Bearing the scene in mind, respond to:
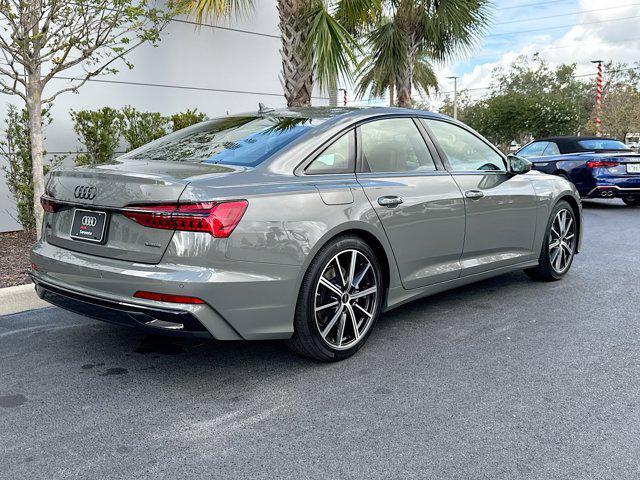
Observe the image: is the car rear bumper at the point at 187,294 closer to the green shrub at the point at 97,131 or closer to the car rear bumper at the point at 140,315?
the car rear bumper at the point at 140,315

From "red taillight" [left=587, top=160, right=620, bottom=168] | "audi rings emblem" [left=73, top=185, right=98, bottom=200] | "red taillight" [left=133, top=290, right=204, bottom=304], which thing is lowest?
"red taillight" [left=133, top=290, right=204, bottom=304]

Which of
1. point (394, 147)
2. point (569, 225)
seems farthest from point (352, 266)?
point (569, 225)

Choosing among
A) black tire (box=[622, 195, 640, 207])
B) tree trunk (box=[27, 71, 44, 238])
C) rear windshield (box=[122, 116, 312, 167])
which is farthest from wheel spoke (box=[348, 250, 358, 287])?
black tire (box=[622, 195, 640, 207])

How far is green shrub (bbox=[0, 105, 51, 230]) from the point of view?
24.3 ft

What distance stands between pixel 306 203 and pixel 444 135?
1.75m

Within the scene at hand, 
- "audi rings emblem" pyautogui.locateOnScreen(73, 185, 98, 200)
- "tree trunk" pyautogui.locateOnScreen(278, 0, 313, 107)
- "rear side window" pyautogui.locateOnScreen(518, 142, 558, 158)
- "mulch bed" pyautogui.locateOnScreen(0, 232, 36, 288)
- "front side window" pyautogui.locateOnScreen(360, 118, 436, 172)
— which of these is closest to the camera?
"audi rings emblem" pyautogui.locateOnScreen(73, 185, 98, 200)

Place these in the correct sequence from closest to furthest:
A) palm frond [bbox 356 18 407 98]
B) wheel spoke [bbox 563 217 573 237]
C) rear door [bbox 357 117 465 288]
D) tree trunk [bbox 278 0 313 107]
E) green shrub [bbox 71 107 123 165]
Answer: rear door [bbox 357 117 465 288] → wheel spoke [bbox 563 217 573 237] → green shrub [bbox 71 107 123 165] → tree trunk [bbox 278 0 313 107] → palm frond [bbox 356 18 407 98]

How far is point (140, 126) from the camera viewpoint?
8.77 m

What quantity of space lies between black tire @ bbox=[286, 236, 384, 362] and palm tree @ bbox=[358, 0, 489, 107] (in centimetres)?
1035

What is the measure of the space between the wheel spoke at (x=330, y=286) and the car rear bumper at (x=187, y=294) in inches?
10.4

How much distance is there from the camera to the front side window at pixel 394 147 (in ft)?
13.6

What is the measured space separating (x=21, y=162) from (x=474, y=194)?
562 cm

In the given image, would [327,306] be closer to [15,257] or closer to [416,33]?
[15,257]

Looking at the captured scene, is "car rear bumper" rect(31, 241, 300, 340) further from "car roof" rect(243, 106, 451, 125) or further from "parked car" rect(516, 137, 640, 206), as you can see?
Answer: "parked car" rect(516, 137, 640, 206)
